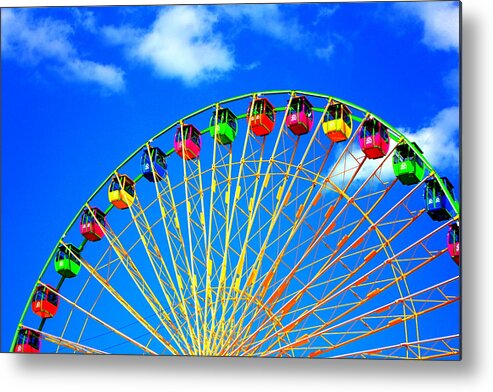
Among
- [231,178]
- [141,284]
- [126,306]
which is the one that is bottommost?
[126,306]

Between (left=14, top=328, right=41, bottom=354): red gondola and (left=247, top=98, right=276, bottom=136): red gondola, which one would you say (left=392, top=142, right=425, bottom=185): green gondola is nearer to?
(left=247, top=98, right=276, bottom=136): red gondola

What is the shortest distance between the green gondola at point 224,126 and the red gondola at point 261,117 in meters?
0.10

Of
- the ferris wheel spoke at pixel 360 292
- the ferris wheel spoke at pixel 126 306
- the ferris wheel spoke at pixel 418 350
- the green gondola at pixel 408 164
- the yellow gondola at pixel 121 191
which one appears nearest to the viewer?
the ferris wheel spoke at pixel 418 350

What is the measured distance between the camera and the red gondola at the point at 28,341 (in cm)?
493

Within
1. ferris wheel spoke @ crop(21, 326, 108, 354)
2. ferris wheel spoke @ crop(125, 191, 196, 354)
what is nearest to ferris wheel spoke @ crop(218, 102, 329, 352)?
ferris wheel spoke @ crop(125, 191, 196, 354)

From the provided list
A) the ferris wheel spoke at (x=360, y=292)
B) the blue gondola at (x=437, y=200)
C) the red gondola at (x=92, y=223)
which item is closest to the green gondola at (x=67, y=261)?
the red gondola at (x=92, y=223)

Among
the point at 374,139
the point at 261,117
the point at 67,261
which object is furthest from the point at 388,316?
the point at 67,261

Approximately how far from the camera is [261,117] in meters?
5.10

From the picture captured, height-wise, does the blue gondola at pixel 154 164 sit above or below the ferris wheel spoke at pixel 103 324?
above

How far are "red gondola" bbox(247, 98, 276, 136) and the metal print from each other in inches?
0.5

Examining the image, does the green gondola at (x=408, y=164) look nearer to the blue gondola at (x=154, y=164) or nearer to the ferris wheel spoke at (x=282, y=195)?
the ferris wheel spoke at (x=282, y=195)

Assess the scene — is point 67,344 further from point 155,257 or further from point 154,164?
point 154,164

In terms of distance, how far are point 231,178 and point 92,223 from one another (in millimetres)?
809

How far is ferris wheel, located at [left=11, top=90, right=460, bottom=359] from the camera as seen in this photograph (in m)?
4.71
